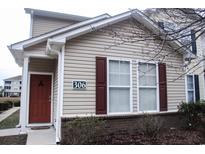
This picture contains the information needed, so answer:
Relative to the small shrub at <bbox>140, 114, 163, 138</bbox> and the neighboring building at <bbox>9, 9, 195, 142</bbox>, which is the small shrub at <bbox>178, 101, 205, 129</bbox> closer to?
the neighboring building at <bbox>9, 9, 195, 142</bbox>

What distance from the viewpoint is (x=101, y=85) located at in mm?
6160

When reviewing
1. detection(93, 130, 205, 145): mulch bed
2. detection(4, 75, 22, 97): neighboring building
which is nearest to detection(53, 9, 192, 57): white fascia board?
detection(93, 130, 205, 145): mulch bed

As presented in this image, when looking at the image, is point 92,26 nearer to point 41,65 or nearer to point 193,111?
point 41,65

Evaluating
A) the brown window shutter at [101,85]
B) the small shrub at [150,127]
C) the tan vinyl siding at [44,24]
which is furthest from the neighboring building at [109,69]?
the tan vinyl siding at [44,24]

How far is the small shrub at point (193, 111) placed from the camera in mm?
7023

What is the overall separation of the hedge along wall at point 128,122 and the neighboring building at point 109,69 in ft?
0.48

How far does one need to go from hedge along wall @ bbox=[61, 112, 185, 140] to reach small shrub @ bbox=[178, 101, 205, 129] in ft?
0.91

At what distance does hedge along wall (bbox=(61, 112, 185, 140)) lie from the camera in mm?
5961

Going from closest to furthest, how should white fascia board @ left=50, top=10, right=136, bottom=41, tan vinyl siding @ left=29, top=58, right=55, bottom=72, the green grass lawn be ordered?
white fascia board @ left=50, top=10, right=136, bottom=41 → the green grass lawn → tan vinyl siding @ left=29, top=58, right=55, bottom=72

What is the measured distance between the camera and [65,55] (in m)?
5.89

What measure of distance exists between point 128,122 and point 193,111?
268 centimetres

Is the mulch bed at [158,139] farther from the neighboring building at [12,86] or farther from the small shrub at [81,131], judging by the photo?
the neighboring building at [12,86]

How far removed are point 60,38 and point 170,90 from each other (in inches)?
184
